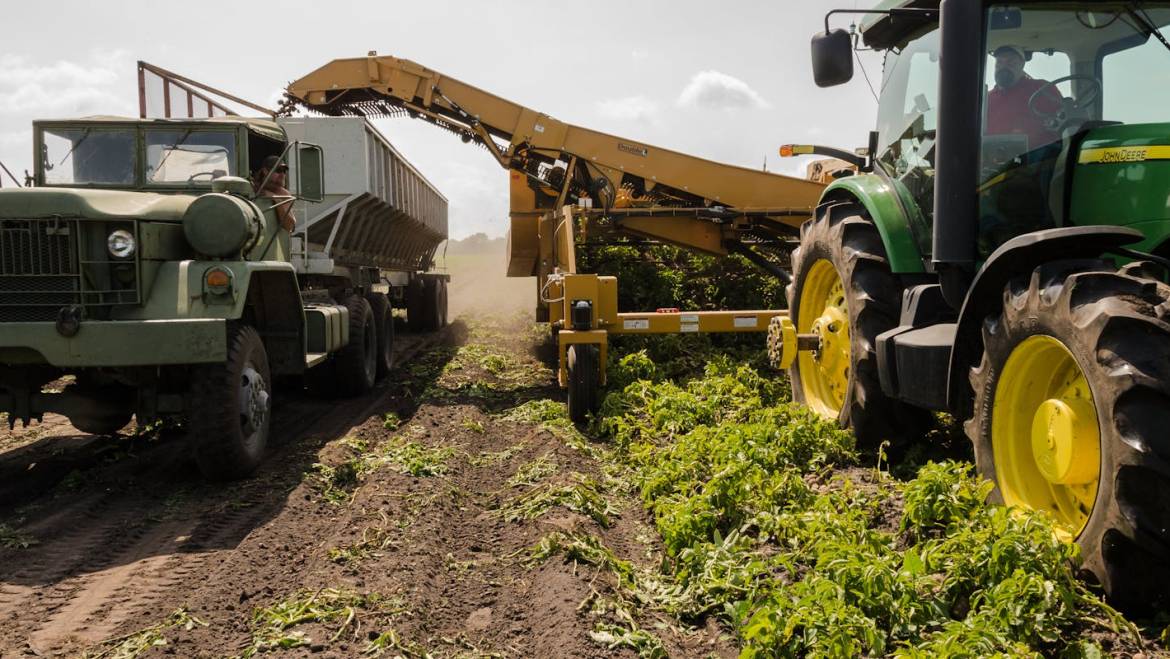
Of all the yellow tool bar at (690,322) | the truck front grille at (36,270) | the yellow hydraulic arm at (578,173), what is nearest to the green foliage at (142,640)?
the truck front grille at (36,270)

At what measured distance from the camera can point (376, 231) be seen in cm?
1141

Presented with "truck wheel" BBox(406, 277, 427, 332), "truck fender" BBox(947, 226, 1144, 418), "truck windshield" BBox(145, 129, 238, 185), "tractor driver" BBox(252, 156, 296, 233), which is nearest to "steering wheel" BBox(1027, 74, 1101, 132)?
"truck fender" BBox(947, 226, 1144, 418)

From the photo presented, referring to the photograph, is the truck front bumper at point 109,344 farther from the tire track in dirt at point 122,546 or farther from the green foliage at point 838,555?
the green foliage at point 838,555

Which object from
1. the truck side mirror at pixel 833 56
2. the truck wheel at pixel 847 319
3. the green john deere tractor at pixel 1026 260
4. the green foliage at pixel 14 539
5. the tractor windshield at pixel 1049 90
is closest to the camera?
the green john deere tractor at pixel 1026 260

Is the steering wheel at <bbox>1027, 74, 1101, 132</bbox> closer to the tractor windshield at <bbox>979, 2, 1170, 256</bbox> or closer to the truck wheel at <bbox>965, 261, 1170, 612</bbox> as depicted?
the tractor windshield at <bbox>979, 2, 1170, 256</bbox>

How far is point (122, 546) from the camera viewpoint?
4547mm

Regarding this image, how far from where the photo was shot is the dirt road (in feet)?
11.2

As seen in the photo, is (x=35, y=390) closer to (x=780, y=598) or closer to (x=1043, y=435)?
(x=780, y=598)

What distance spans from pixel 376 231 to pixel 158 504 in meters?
6.55

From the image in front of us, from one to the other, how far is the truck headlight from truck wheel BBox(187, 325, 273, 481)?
31.2 inches

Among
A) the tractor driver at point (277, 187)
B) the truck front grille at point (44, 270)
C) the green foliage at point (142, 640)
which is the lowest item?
the green foliage at point (142, 640)

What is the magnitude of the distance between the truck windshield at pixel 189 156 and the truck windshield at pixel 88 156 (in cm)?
16

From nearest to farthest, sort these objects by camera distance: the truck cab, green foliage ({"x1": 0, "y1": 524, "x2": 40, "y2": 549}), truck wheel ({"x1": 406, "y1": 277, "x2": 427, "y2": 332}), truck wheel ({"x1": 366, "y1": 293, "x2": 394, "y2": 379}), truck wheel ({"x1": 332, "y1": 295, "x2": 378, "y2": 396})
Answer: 1. green foliage ({"x1": 0, "y1": 524, "x2": 40, "y2": 549})
2. the truck cab
3. truck wheel ({"x1": 332, "y1": 295, "x2": 378, "y2": 396})
4. truck wheel ({"x1": 366, "y1": 293, "x2": 394, "y2": 379})
5. truck wheel ({"x1": 406, "y1": 277, "x2": 427, "y2": 332})

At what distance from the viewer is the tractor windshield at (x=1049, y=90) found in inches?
164
